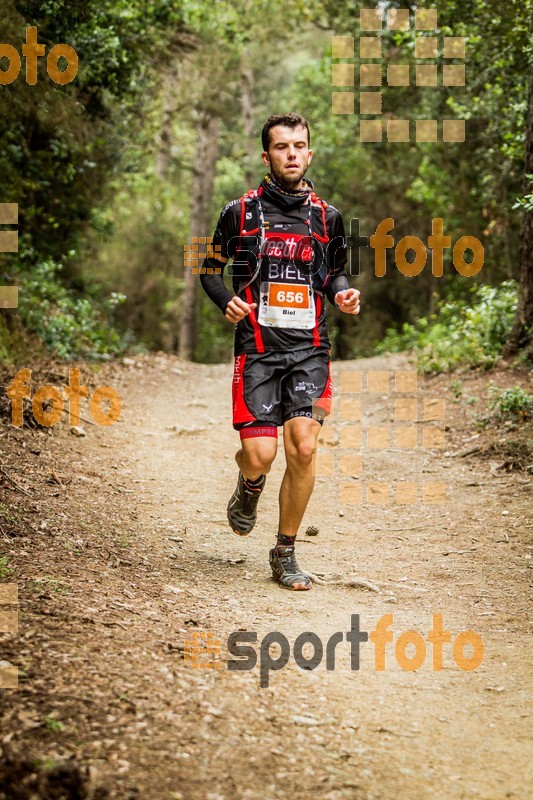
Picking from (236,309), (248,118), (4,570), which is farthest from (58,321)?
(248,118)

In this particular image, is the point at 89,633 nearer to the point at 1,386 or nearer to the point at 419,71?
the point at 1,386

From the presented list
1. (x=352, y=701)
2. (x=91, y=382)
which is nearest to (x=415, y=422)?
(x=91, y=382)

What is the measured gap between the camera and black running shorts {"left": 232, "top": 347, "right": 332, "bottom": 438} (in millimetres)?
4781

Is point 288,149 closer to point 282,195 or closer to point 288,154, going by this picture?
point 288,154

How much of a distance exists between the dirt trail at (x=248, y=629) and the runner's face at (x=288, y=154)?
7.56 ft

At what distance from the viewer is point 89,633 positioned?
3.49 meters

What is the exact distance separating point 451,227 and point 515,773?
55.5ft

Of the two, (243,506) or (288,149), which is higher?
(288,149)

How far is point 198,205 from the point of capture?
23.0m

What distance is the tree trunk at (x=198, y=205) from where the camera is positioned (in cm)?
2297

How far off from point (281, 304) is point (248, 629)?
181cm

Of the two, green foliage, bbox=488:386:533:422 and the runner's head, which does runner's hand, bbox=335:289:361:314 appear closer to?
the runner's head

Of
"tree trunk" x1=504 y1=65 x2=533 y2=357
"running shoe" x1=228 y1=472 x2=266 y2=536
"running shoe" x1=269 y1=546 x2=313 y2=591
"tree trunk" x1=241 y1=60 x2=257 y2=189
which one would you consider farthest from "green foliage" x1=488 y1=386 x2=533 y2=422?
"tree trunk" x1=241 y1=60 x2=257 y2=189

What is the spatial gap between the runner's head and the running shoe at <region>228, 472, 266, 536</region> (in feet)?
5.76
